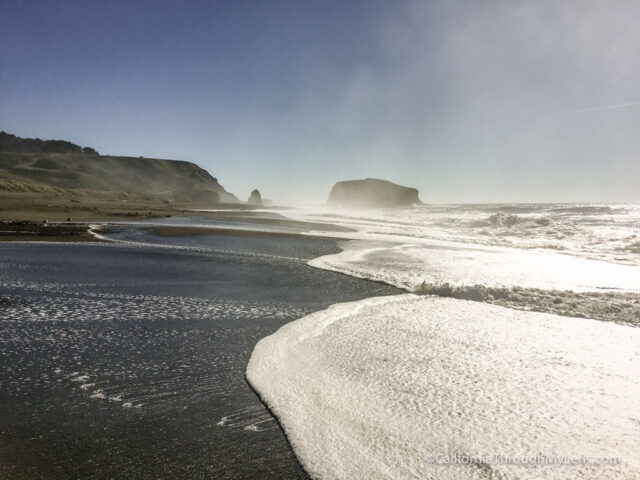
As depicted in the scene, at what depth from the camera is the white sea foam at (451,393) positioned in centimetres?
304

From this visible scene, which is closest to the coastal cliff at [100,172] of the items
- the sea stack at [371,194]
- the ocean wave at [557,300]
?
the sea stack at [371,194]

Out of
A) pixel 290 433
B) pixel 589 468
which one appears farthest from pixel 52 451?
pixel 589 468

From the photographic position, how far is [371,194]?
490ft

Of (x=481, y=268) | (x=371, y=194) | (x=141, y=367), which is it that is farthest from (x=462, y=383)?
(x=371, y=194)

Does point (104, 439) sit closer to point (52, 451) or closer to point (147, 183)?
point (52, 451)

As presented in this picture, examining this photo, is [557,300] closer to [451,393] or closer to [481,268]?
[481,268]

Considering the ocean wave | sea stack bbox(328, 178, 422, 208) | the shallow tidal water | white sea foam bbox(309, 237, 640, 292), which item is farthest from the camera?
sea stack bbox(328, 178, 422, 208)

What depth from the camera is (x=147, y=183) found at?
131250 millimetres

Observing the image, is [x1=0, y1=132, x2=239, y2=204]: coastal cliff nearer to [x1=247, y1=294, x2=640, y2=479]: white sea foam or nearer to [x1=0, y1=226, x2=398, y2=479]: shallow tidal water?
[x1=0, y1=226, x2=398, y2=479]: shallow tidal water

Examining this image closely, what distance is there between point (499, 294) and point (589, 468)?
6436mm

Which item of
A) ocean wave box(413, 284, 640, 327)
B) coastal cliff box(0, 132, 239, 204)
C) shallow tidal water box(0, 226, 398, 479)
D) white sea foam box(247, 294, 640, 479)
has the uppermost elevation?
coastal cliff box(0, 132, 239, 204)

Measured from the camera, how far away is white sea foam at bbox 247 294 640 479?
9.96ft

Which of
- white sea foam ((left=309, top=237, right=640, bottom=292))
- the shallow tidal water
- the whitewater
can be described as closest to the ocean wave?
the whitewater

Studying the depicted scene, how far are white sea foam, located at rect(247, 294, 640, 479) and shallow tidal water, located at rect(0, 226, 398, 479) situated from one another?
0.44 m
